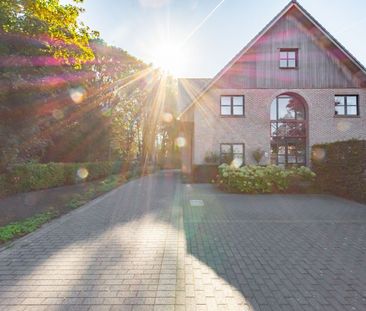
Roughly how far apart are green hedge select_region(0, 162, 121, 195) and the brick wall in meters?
8.09

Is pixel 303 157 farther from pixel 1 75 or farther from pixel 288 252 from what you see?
pixel 1 75

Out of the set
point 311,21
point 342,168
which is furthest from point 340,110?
point 342,168

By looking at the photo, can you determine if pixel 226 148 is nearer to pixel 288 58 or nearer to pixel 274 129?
pixel 274 129

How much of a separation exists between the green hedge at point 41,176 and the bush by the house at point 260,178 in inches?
354

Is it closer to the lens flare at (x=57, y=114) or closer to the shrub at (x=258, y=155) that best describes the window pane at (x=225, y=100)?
the shrub at (x=258, y=155)

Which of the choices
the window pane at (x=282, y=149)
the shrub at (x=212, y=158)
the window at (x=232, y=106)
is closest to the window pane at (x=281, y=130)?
the window pane at (x=282, y=149)

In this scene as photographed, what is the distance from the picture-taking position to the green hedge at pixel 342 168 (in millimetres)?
9461

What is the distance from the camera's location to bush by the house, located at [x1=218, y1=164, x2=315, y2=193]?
1141 centimetres

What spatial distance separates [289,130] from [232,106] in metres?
4.56

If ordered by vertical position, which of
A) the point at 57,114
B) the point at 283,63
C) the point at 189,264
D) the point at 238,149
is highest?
the point at 283,63

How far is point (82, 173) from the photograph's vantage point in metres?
16.6

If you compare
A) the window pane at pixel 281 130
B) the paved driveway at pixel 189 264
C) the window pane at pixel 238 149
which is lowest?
the paved driveway at pixel 189 264

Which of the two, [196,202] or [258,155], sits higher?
[258,155]

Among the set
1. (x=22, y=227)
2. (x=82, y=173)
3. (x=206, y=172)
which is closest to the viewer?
(x=22, y=227)
